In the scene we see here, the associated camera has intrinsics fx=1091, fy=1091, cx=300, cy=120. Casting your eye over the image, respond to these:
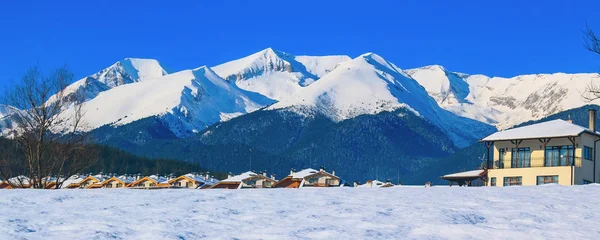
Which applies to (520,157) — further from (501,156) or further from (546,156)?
(546,156)

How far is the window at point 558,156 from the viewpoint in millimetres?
78438

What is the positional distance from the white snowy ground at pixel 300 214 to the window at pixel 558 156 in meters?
41.8

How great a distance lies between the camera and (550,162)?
79.2 meters

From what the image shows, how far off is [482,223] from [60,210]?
1145 cm

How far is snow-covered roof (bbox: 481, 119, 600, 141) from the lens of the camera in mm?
78188

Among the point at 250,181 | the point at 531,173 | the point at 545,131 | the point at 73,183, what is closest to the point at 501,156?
the point at 531,173

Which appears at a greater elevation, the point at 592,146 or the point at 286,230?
the point at 592,146

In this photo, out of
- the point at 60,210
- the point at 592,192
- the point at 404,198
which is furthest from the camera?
the point at 592,192

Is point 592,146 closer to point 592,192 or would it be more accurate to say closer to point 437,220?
point 592,192

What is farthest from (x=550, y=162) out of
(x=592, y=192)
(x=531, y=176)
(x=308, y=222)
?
(x=308, y=222)

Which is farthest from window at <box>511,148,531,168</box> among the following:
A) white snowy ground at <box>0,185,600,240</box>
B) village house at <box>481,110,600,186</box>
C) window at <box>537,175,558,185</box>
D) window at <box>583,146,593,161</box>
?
white snowy ground at <box>0,185,600,240</box>

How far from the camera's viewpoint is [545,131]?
80.1 metres

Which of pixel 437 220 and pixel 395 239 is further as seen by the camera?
pixel 437 220

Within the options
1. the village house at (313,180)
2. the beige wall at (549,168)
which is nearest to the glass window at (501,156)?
the beige wall at (549,168)
